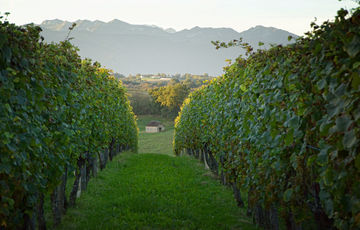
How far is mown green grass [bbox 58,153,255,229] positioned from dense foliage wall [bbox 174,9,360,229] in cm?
149

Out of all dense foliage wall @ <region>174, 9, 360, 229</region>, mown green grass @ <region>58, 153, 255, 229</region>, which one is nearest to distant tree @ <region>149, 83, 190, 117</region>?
mown green grass @ <region>58, 153, 255, 229</region>

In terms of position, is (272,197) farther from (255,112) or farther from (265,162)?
(255,112)

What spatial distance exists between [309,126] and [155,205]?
621cm

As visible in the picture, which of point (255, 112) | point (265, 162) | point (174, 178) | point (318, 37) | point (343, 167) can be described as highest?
point (318, 37)

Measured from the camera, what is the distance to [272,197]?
198 inches

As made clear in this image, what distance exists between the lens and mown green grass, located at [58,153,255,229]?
7.79 m

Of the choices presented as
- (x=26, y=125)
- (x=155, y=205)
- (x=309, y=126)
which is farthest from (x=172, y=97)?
(x=309, y=126)

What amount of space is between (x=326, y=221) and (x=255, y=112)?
2.04 m

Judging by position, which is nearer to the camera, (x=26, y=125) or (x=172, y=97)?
(x=26, y=125)

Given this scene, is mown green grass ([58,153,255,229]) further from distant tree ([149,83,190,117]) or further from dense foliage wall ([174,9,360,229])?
distant tree ([149,83,190,117])

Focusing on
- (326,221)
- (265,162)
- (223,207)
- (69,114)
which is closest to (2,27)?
(69,114)

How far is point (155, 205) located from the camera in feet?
30.6

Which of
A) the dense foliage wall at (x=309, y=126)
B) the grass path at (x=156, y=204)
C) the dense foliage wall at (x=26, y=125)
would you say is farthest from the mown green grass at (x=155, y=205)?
the dense foliage wall at (x=26, y=125)

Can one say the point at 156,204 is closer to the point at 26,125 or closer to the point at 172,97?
the point at 26,125
